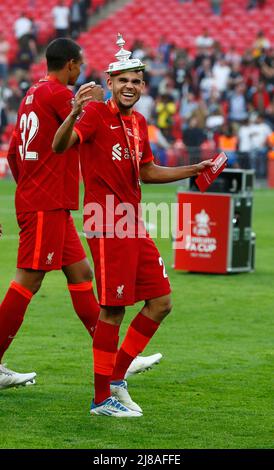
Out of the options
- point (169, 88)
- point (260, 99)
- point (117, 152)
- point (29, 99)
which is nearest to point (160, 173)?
point (117, 152)

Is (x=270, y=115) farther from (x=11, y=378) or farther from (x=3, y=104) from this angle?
(x=11, y=378)

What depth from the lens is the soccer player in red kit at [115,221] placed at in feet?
23.3

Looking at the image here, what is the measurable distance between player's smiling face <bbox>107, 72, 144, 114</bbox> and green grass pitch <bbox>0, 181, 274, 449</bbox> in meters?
1.82

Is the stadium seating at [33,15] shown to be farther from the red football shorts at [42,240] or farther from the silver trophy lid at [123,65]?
the silver trophy lid at [123,65]

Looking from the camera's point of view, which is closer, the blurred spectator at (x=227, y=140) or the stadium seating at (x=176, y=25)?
the blurred spectator at (x=227, y=140)

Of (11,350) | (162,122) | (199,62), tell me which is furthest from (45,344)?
(199,62)

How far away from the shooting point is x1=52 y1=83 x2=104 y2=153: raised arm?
263 inches

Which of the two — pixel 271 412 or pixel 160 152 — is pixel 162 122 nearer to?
pixel 160 152

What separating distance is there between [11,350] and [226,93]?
2198 centimetres

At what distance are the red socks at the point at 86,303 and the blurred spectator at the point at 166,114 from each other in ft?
68.0

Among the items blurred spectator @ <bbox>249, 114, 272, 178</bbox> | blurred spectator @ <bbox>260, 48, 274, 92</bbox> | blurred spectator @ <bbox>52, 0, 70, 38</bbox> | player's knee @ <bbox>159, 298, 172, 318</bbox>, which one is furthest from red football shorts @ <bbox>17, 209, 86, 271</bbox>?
blurred spectator @ <bbox>52, 0, 70, 38</bbox>

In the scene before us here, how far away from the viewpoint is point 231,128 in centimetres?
2797

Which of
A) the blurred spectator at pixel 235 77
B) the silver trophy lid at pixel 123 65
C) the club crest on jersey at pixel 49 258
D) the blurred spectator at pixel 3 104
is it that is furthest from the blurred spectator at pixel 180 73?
the silver trophy lid at pixel 123 65

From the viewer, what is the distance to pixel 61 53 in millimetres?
7848
